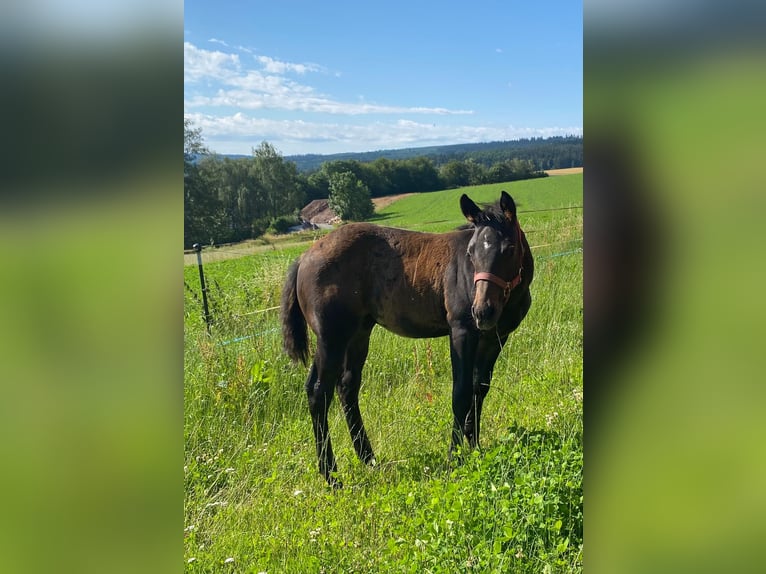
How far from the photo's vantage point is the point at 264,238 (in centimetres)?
471

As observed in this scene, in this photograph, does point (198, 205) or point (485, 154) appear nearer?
point (485, 154)

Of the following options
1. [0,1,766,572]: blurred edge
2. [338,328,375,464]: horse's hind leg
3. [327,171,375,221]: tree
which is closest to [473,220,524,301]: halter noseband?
[327,171,375,221]: tree

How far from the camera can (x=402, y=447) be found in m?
3.65

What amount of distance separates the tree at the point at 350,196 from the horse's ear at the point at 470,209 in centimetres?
89
